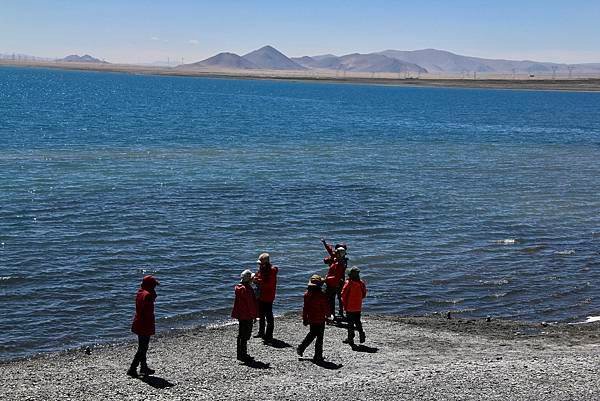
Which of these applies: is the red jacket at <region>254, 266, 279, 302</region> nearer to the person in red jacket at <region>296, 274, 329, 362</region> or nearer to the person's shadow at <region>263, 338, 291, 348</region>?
the person's shadow at <region>263, 338, 291, 348</region>

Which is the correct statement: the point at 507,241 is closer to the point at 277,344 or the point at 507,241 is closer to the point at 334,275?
the point at 334,275

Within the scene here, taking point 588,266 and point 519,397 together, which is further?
point 588,266

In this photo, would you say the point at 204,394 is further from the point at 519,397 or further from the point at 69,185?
the point at 69,185

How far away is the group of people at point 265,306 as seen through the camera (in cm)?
1570

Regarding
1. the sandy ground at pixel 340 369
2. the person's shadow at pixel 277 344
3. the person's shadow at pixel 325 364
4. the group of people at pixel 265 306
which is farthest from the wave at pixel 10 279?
the person's shadow at pixel 325 364

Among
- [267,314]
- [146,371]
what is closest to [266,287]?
[267,314]

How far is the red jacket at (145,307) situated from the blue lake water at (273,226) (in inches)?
181

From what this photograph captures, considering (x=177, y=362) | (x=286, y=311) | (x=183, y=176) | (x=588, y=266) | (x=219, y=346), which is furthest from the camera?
(x=183, y=176)

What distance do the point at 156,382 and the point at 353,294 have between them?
483 centimetres

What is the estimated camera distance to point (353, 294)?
18.0 meters

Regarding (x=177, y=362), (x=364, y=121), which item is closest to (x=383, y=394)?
(x=177, y=362)

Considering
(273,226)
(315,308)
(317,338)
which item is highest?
(315,308)

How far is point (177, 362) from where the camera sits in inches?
674

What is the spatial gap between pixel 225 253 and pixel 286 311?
257 inches
